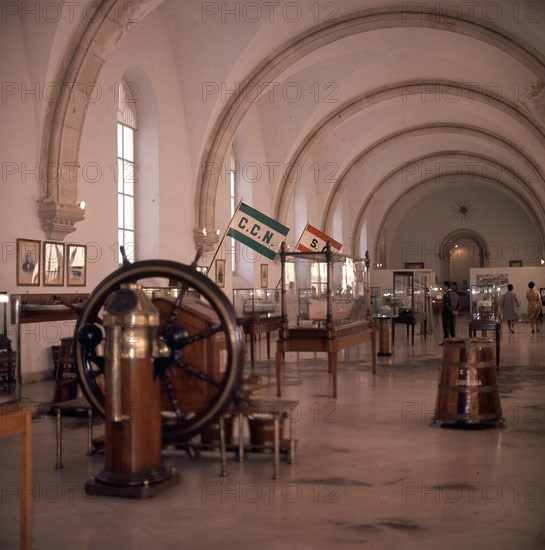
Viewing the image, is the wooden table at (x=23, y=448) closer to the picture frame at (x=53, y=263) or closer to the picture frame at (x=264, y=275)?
the picture frame at (x=53, y=263)

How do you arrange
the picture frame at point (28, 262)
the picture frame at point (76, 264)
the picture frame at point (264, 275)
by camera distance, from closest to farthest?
the picture frame at point (28, 262) → the picture frame at point (76, 264) → the picture frame at point (264, 275)

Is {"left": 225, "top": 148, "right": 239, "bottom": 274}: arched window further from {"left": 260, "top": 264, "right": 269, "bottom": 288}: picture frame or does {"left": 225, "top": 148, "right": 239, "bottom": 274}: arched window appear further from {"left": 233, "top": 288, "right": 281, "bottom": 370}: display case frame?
{"left": 233, "top": 288, "right": 281, "bottom": 370}: display case frame

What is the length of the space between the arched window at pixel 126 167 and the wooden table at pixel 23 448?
11.5 m

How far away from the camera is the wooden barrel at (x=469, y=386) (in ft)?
24.1

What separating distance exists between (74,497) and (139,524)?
0.81 meters

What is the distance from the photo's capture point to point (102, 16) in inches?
456

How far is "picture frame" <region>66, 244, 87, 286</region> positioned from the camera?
1260cm

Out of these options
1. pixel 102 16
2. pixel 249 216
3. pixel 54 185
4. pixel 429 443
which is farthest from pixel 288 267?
pixel 429 443

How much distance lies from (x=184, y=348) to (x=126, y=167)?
10.7 meters

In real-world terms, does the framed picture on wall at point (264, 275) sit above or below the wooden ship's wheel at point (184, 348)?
above

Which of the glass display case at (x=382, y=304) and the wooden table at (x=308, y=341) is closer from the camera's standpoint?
the wooden table at (x=308, y=341)

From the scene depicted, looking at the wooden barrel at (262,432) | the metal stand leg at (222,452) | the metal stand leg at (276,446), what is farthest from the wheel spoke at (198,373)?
the wooden barrel at (262,432)

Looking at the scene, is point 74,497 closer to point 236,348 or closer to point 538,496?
point 236,348

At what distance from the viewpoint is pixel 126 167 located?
15633 millimetres
